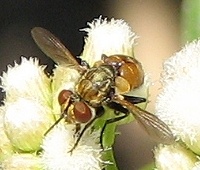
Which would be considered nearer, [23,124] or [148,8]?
[23,124]

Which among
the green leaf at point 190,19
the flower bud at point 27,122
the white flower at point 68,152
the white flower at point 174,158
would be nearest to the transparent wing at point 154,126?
the white flower at point 174,158

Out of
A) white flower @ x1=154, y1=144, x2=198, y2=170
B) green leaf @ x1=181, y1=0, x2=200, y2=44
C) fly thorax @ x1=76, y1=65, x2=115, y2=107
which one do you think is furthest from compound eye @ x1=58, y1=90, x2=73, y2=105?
green leaf @ x1=181, y1=0, x2=200, y2=44

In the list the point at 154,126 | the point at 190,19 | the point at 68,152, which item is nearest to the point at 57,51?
the point at 68,152

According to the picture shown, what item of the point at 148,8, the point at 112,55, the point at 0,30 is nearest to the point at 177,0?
the point at 148,8

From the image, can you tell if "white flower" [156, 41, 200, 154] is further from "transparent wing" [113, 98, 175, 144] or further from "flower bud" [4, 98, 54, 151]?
"flower bud" [4, 98, 54, 151]

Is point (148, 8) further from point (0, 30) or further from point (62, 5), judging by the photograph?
point (0, 30)

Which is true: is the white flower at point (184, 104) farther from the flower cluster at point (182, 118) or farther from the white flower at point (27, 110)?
the white flower at point (27, 110)

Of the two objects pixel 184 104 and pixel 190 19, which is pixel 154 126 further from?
pixel 190 19
